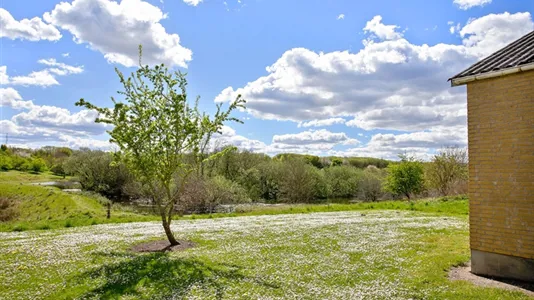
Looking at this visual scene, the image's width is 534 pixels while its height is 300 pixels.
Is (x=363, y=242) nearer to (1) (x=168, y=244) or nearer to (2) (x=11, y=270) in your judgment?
(1) (x=168, y=244)

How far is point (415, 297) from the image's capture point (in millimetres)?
8133

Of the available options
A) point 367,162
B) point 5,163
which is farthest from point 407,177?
point 5,163

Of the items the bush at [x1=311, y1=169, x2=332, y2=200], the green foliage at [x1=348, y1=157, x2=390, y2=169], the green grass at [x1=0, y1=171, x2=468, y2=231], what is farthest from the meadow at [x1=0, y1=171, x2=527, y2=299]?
the green foliage at [x1=348, y1=157, x2=390, y2=169]

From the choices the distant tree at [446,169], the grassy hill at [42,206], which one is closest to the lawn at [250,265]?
the grassy hill at [42,206]

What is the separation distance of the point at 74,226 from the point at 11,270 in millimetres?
10293

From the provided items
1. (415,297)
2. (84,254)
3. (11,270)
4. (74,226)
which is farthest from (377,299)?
(74,226)

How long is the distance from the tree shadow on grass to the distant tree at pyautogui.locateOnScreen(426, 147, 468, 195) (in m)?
37.1

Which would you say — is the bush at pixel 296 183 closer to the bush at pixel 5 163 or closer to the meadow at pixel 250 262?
the meadow at pixel 250 262

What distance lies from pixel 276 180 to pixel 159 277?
49.5 m

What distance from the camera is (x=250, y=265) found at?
11.0 metres

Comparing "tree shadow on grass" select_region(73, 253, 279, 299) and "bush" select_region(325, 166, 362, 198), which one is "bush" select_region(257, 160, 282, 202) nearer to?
"bush" select_region(325, 166, 362, 198)

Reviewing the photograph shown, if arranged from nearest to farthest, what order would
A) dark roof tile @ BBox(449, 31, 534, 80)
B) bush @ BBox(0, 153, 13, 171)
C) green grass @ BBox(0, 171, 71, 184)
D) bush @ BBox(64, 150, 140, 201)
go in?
dark roof tile @ BBox(449, 31, 534, 80), bush @ BBox(64, 150, 140, 201), green grass @ BBox(0, 171, 71, 184), bush @ BBox(0, 153, 13, 171)

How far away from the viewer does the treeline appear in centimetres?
3784

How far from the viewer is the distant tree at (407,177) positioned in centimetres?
4478
